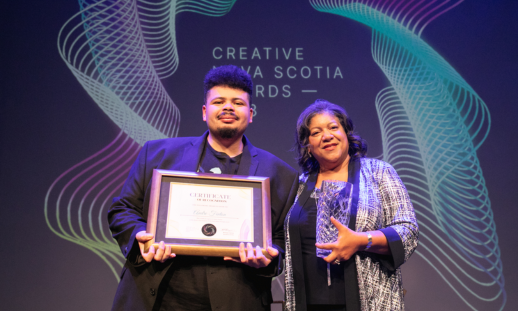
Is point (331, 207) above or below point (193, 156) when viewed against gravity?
below

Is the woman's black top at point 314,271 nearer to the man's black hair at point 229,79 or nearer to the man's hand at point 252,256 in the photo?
the man's hand at point 252,256

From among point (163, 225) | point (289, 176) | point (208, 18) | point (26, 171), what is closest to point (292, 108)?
point (208, 18)

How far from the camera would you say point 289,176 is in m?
1.87

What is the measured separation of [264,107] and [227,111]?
1371mm

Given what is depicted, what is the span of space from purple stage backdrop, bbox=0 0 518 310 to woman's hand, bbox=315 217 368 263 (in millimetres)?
1495

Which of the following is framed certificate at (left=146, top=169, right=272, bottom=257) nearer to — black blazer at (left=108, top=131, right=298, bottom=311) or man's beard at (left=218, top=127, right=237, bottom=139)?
black blazer at (left=108, top=131, right=298, bottom=311)

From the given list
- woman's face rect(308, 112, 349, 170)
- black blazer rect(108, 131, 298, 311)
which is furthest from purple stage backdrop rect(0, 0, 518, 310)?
black blazer rect(108, 131, 298, 311)

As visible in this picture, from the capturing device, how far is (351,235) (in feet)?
4.81

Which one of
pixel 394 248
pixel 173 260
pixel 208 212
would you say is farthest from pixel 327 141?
pixel 173 260

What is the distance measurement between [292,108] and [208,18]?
105cm

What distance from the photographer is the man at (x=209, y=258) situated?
4.90 ft

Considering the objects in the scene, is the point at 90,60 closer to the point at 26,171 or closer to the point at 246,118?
the point at 26,171

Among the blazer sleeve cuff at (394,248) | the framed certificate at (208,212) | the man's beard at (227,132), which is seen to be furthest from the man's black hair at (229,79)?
the blazer sleeve cuff at (394,248)

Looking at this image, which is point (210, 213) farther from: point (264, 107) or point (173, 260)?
point (264, 107)
